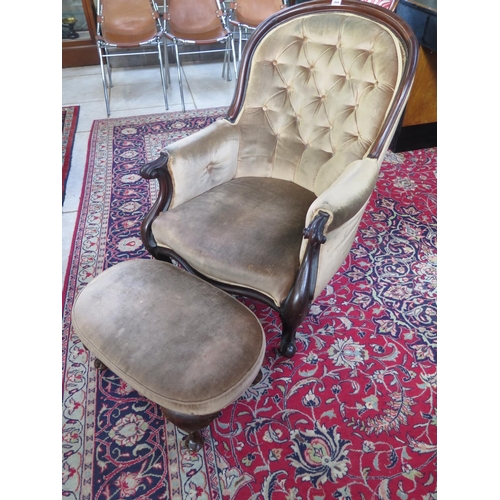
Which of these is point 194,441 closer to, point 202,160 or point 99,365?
point 99,365

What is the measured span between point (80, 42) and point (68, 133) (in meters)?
1.77

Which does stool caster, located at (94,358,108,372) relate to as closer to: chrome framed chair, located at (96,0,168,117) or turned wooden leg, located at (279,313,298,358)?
turned wooden leg, located at (279,313,298,358)

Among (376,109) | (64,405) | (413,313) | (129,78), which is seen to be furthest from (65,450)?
(129,78)

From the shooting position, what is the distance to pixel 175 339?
3.70ft

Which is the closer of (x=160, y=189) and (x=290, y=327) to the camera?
(x=290, y=327)

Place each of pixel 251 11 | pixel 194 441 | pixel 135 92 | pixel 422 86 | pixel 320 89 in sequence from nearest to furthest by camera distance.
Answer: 1. pixel 194 441
2. pixel 320 89
3. pixel 422 86
4. pixel 251 11
5. pixel 135 92

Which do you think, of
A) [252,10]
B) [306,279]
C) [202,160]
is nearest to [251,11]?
[252,10]

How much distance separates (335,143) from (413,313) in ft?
2.54

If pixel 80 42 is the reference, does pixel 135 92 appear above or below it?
below

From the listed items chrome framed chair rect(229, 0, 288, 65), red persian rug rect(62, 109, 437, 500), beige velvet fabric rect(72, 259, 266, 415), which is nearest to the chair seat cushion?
beige velvet fabric rect(72, 259, 266, 415)

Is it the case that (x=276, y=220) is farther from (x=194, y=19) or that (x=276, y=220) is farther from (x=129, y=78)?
(x=129, y=78)

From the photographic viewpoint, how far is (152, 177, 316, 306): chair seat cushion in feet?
4.35

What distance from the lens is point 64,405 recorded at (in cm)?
140

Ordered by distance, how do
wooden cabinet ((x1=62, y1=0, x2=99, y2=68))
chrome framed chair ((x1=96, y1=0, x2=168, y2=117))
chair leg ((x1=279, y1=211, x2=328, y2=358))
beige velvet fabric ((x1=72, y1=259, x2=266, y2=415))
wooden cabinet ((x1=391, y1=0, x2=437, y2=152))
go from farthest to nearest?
1. wooden cabinet ((x1=62, y1=0, x2=99, y2=68))
2. chrome framed chair ((x1=96, y1=0, x2=168, y2=117))
3. wooden cabinet ((x1=391, y1=0, x2=437, y2=152))
4. chair leg ((x1=279, y1=211, x2=328, y2=358))
5. beige velvet fabric ((x1=72, y1=259, x2=266, y2=415))
